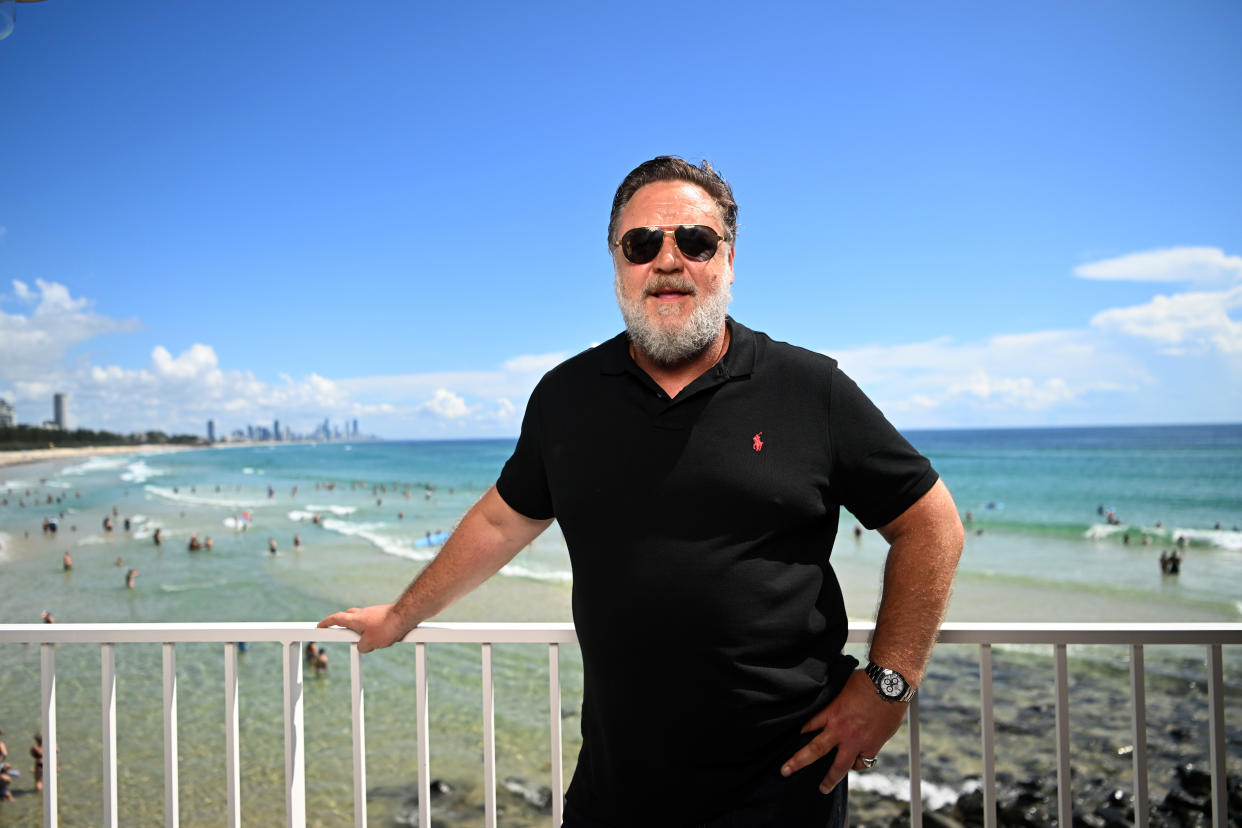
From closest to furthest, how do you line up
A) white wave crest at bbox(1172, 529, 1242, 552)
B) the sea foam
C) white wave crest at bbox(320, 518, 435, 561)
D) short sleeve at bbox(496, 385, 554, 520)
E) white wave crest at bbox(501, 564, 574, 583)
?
1. short sleeve at bbox(496, 385, 554, 520)
2. the sea foam
3. white wave crest at bbox(501, 564, 574, 583)
4. white wave crest at bbox(320, 518, 435, 561)
5. white wave crest at bbox(1172, 529, 1242, 552)

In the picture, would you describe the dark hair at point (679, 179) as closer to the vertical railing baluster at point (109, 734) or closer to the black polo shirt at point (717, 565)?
the black polo shirt at point (717, 565)

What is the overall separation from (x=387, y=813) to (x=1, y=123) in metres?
51.8

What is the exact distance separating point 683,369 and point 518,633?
831 millimetres

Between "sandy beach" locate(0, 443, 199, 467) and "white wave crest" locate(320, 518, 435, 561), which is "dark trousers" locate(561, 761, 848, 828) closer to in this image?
"white wave crest" locate(320, 518, 435, 561)

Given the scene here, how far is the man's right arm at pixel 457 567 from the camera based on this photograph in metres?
1.82

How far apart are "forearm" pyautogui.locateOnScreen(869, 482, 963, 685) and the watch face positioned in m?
0.02

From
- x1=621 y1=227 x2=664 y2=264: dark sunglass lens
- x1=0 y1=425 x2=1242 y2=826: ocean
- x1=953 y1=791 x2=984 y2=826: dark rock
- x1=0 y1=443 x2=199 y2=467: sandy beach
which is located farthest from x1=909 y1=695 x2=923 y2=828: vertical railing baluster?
x1=0 y1=443 x2=199 y2=467: sandy beach

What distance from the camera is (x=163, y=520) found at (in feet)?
93.0

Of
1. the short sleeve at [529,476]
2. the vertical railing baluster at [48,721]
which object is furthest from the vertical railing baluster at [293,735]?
the short sleeve at [529,476]

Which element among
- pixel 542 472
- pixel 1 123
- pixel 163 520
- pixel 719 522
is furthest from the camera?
pixel 1 123

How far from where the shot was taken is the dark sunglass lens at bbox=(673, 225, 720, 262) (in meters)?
1.64

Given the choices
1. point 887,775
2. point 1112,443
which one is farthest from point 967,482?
point 887,775

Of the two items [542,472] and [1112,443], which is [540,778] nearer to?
[542,472]

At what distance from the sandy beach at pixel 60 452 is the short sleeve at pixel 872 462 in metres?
78.8
